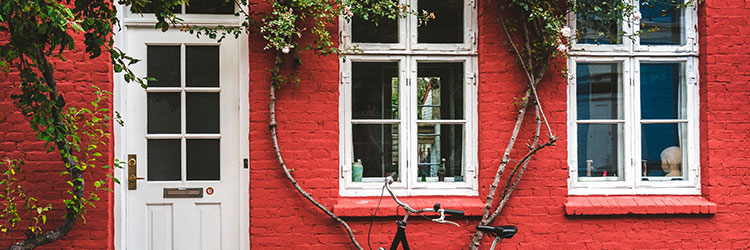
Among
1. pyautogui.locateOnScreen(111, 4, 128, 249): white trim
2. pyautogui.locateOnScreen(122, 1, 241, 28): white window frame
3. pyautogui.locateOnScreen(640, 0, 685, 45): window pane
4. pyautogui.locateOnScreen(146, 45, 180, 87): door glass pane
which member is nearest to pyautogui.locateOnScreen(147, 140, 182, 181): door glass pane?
pyautogui.locateOnScreen(111, 4, 128, 249): white trim

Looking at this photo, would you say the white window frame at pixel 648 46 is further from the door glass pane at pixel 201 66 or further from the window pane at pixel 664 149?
the door glass pane at pixel 201 66

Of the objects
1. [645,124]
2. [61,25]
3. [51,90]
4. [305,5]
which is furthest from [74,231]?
[645,124]

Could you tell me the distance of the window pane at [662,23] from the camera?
16.6ft

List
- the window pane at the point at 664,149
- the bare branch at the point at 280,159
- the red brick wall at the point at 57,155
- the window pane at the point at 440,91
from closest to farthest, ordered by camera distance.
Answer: the red brick wall at the point at 57,155, the bare branch at the point at 280,159, the window pane at the point at 440,91, the window pane at the point at 664,149

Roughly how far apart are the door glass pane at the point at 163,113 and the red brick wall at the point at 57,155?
34 centimetres

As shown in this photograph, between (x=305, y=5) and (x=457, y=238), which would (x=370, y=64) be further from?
(x=457, y=238)

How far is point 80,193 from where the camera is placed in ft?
14.0

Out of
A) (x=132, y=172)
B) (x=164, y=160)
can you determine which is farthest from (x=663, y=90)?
(x=132, y=172)

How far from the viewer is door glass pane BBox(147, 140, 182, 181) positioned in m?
4.70

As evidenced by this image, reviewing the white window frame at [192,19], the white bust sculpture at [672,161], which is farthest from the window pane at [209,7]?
the white bust sculpture at [672,161]

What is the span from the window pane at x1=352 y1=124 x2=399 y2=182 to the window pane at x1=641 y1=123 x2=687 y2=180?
88.5 inches

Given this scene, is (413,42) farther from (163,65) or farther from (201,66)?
(163,65)

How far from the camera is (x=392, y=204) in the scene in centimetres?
469

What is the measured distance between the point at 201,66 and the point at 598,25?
11.4ft
